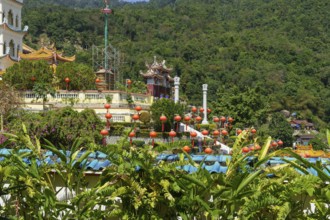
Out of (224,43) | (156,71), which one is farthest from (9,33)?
(224,43)

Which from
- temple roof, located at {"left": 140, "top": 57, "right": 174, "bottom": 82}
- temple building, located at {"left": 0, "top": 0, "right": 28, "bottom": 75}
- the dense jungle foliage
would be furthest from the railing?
the dense jungle foliage

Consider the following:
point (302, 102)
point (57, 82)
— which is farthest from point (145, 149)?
point (302, 102)

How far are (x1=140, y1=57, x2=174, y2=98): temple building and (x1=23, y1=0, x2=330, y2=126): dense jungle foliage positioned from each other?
92.9 ft

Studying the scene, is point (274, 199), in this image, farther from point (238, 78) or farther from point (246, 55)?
point (246, 55)

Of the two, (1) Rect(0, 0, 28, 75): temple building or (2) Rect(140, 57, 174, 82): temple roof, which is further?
(2) Rect(140, 57, 174, 82): temple roof

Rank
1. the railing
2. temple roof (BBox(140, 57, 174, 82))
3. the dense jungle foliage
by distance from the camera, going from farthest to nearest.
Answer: the dense jungle foliage, temple roof (BBox(140, 57, 174, 82)), the railing

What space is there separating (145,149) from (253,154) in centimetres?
138

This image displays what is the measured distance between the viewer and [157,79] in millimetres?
39375

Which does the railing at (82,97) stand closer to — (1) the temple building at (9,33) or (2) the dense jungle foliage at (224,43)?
(1) the temple building at (9,33)

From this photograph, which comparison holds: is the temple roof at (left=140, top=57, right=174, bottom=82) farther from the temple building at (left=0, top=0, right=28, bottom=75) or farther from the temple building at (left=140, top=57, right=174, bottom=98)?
the temple building at (left=0, top=0, right=28, bottom=75)

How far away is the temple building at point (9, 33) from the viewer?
111 ft

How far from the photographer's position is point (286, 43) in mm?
98938

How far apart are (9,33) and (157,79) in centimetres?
1164

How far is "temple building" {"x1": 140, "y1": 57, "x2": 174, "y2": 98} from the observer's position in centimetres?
3866
